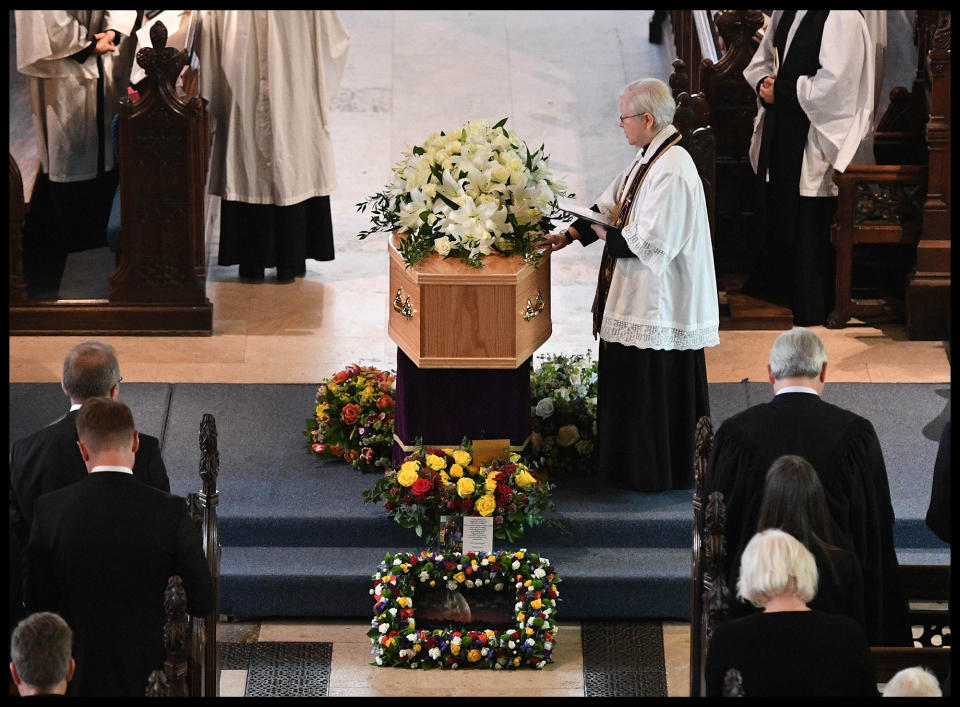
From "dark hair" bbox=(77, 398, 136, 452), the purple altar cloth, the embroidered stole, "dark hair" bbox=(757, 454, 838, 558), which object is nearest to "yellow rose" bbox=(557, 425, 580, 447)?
the purple altar cloth

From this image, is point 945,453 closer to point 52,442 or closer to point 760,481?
point 760,481

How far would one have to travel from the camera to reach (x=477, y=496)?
698 cm

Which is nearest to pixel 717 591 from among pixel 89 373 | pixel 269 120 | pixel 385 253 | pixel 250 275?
pixel 89 373

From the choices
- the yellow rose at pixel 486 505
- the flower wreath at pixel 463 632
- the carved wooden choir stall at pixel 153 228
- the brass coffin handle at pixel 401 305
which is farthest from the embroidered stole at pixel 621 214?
the carved wooden choir stall at pixel 153 228

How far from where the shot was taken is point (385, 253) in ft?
36.3

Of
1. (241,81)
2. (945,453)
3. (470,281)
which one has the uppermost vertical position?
(241,81)

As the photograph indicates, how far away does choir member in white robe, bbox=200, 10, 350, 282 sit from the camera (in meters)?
9.93

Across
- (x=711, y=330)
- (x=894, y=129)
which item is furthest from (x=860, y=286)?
(x=711, y=330)

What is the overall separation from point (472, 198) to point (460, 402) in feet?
3.12

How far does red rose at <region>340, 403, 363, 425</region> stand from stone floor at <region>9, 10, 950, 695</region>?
102 cm

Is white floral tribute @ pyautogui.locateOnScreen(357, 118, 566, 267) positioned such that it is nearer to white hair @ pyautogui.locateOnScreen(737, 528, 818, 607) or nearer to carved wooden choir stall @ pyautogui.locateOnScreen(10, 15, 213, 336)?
white hair @ pyautogui.locateOnScreen(737, 528, 818, 607)

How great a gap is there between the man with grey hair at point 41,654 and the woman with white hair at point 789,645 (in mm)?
1762

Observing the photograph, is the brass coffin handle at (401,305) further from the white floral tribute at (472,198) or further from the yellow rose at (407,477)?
the yellow rose at (407,477)

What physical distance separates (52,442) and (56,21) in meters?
4.87
